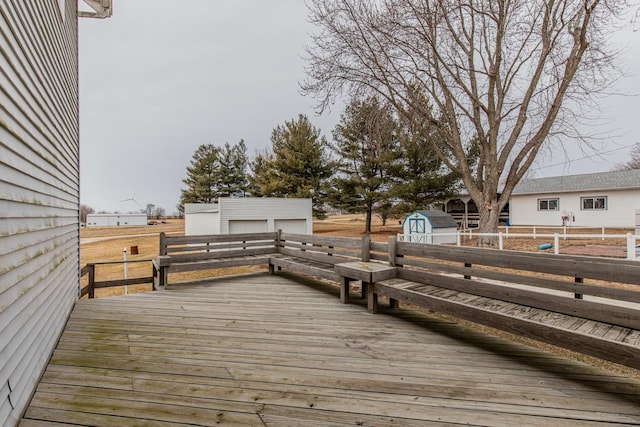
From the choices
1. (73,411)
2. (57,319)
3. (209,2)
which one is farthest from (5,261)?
(209,2)

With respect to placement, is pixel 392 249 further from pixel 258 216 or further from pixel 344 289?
pixel 258 216

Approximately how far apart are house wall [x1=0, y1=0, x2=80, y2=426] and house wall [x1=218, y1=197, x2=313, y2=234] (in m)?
9.29

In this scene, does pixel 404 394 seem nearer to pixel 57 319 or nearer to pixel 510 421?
pixel 510 421

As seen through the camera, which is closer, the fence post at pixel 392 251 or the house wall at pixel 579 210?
the fence post at pixel 392 251

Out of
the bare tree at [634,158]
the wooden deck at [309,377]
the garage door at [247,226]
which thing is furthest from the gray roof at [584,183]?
the bare tree at [634,158]

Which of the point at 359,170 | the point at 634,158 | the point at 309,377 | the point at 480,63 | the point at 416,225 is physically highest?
the point at 634,158

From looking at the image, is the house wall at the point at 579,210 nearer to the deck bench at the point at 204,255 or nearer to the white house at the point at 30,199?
the deck bench at the point at 204,255

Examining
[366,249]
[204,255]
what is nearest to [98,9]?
[204,255]

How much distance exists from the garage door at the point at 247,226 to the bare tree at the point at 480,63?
587 cm

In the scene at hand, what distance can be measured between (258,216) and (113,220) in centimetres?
5553

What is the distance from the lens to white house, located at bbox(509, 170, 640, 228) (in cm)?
1842

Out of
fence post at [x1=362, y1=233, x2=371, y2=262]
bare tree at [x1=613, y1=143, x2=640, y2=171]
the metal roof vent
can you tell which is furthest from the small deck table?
bare tree at [x1=613, y1=143, x2=640, y2=171]

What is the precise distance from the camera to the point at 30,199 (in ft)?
8.30

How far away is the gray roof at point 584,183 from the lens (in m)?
18.7
